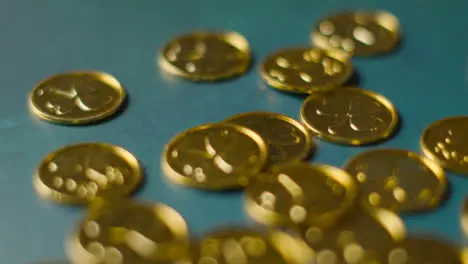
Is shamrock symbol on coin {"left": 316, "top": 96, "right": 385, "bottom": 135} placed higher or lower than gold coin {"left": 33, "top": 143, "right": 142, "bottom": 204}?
higher

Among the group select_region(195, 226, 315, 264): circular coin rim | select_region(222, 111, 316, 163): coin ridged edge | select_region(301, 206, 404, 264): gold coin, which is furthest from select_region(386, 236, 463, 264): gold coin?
select_region(222, 111, 316, 163): coin ridged edge

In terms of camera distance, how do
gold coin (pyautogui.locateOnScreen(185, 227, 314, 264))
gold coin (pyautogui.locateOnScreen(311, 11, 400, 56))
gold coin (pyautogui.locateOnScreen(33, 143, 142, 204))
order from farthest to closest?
gold coin (pyautogui.locateOnScreen(311, 11, 400, 56))
gold coin (pyautogui.locateOnScreen(33, 143, 142, 204))
gold coin (pyautogui.locateOnScreen(185, 227, 314, 264))

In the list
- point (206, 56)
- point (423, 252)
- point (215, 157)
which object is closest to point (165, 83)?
point (206, 56)

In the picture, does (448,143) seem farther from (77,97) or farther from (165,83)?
(77,97)

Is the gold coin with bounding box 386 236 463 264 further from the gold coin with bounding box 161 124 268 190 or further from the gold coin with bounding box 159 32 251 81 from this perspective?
the gold coin with bounding box 159 32 251 81

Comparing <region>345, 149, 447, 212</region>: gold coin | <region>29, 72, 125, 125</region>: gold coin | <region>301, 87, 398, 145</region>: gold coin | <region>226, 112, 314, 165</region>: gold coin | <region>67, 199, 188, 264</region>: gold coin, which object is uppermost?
<region>301, 87, 398, 145</region>: gold coin

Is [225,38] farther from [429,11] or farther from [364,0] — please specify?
[429,11]
